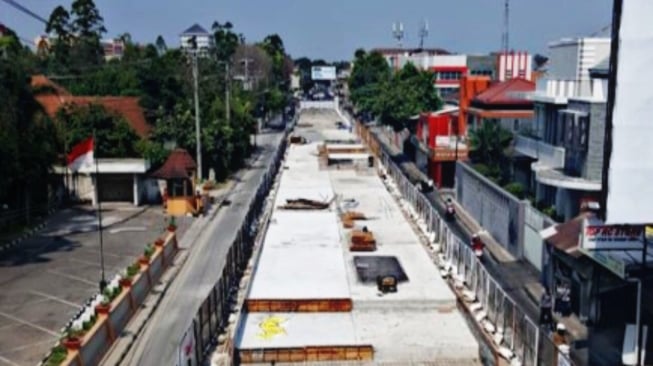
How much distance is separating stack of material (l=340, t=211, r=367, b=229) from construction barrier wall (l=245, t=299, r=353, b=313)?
493 inches

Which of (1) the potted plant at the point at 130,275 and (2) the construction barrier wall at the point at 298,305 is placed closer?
(2) the construction barrier wall at the point at 298,305

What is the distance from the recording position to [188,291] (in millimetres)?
28828

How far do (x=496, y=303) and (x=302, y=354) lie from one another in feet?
18.6

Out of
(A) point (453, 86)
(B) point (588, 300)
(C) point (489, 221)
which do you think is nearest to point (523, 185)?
(C) point (489, 221)

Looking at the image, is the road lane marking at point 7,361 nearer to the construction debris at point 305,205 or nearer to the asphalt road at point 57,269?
the asphalt road at point 57,269

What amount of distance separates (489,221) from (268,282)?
16.1m

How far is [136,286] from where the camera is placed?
2670cm

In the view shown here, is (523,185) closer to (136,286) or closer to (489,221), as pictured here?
(489,221)

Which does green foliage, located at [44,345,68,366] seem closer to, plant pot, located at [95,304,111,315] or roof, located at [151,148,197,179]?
plant pot, located at [95,304,111,315]

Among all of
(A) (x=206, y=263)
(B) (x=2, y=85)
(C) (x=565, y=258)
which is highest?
(B) (x=2, y=85)

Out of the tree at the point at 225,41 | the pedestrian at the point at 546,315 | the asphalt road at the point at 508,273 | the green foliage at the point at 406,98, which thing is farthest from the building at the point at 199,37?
the pedestrian at the point at 546,315

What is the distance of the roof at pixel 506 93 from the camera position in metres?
50.0

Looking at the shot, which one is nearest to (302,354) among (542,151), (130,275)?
(130,275)

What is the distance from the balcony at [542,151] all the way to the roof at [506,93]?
1160cm
